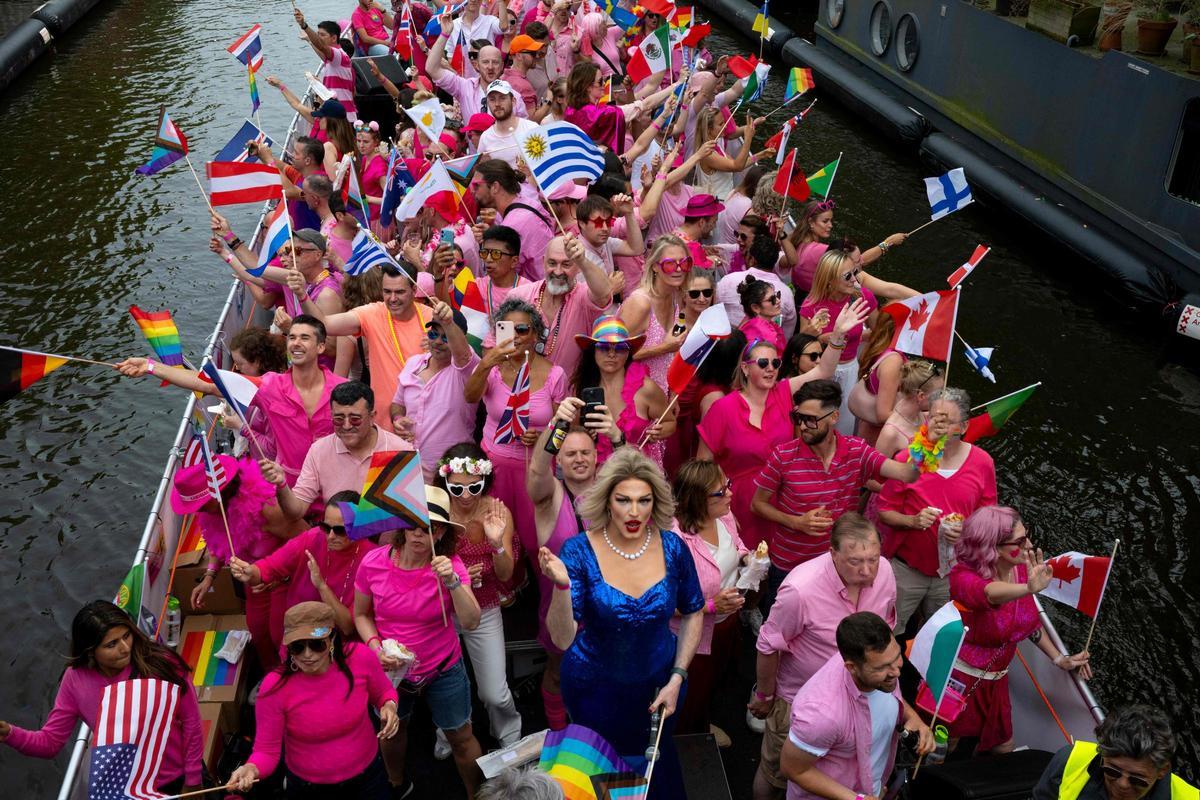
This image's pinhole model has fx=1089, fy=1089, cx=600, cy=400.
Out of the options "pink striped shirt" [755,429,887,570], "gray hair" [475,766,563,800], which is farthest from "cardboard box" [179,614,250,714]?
"pink striped shirt" [755,429,887,570]

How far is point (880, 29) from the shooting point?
2069 cm

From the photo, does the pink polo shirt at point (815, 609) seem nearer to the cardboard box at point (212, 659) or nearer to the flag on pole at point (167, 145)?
the cardboard box at point (212, 659)

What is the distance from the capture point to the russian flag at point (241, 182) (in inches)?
308

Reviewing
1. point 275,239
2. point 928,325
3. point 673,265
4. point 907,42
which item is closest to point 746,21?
point 907,42

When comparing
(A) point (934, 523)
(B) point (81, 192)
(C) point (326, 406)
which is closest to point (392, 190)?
(C) point (326, 406)

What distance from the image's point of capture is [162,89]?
20.4 metres

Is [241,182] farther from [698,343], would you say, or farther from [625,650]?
[625,650]

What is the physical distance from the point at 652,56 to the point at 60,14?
1707 centimetres

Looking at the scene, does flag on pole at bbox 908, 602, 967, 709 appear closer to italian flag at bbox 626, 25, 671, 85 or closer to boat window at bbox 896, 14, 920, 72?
italian flag at bbox 626, 25, 671, 85

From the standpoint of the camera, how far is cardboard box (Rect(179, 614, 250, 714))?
18.7 ft

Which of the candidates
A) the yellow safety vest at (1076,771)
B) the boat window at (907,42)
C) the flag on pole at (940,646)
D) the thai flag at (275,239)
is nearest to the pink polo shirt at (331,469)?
the thai flag at (275,239)

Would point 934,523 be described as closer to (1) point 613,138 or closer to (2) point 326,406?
(2) point 326,406

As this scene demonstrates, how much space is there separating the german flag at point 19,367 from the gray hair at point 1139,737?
191 inches

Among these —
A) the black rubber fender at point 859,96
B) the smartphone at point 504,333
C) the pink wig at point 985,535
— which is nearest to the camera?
the pink wig at point 985,535
